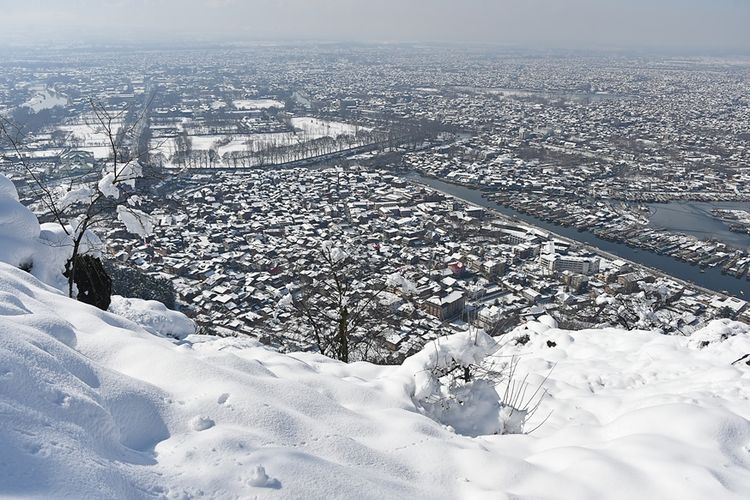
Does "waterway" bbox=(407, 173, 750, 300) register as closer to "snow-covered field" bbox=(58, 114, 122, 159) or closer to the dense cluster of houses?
the dense cluster of houses

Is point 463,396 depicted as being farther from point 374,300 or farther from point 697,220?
point 697,220

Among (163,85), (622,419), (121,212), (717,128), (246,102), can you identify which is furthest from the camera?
(163,85)

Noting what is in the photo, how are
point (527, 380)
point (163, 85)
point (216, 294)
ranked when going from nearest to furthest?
1. point (527, 380)
2. point (216, 294)
3. point (163, 85)

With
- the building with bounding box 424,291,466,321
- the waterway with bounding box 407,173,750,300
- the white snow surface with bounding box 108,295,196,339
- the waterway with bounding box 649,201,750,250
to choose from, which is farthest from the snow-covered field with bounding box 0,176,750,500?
the waterway with bounding box 649,201,750,250

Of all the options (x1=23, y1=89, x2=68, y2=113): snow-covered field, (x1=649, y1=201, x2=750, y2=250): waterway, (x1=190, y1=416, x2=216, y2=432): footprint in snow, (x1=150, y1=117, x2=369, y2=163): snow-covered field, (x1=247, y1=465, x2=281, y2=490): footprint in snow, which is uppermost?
(x1=247, y1=465, x2=281, y2=490): footprint in snow

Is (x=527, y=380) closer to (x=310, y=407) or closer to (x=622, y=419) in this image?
(x=622, y=419)

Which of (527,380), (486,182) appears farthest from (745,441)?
(486,182)

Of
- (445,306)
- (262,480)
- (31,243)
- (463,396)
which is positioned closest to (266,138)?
(445,306)
